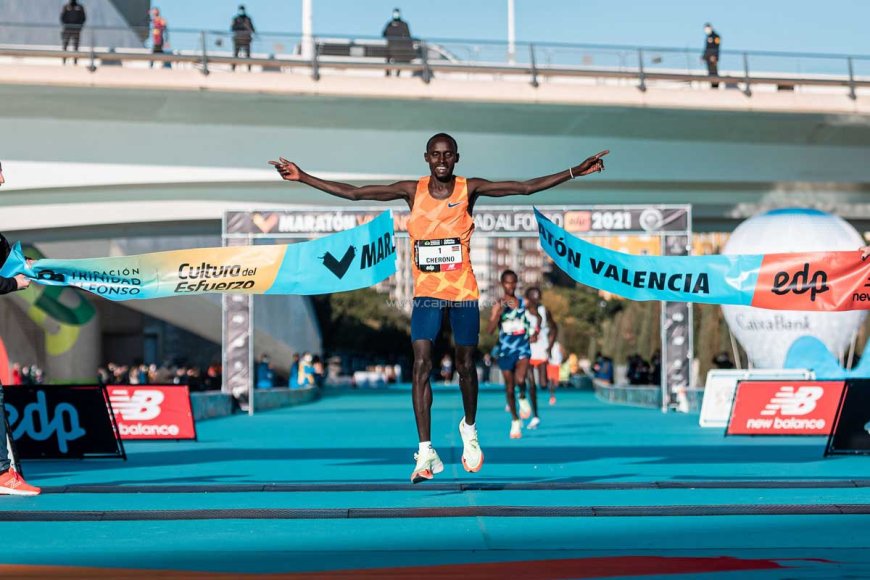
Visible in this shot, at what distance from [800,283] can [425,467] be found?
3.75 metres

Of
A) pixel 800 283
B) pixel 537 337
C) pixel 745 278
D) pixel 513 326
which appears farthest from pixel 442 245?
pixel 537 337

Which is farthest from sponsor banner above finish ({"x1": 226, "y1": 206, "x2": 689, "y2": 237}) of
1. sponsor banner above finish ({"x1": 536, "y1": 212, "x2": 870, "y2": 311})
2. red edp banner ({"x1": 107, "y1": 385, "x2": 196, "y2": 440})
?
sponsor banner above finish ({"x1": 536, "y1": 212, "x2": 870, "y2": 311})

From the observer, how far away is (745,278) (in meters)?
9.65

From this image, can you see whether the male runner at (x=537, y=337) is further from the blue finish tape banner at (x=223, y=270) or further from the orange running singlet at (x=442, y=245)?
the orange running singlet at (x=442, y=245)

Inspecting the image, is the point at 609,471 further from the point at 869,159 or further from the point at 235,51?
the point at 869,159

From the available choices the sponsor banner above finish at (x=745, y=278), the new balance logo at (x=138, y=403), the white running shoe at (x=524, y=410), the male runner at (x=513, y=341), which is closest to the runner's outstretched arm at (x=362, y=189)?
the sponsor banner above finish at (x=745, y=278)

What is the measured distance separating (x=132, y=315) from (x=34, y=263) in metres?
51.1

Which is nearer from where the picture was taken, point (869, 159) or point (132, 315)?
point (869, 159)

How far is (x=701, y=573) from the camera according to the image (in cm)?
469

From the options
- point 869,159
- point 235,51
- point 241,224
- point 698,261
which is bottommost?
point 698,261

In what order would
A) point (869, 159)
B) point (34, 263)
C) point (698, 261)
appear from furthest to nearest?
point (869, 159)
point (698, 261)
point (34, 263)

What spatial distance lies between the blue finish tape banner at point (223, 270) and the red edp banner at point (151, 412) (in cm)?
551

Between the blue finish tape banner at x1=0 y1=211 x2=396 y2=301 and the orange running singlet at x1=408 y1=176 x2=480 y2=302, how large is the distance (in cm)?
140

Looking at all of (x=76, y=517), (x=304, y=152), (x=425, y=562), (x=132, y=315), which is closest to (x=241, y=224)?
(x=304, y=152)
